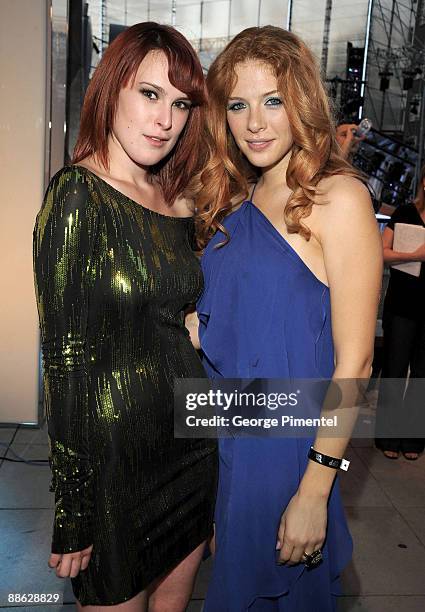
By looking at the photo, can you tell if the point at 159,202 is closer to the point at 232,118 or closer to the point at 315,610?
the point at 232,118

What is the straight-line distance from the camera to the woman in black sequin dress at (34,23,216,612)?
116 centimetres

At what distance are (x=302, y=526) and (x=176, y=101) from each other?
95 cm

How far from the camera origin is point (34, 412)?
357 centimetres

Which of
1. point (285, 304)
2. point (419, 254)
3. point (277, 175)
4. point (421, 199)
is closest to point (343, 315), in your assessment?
point (285, 304)

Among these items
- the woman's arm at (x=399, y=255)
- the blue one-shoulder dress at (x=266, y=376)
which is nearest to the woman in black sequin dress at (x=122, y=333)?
the blue one-shoulder dress at (x=266, y=376)

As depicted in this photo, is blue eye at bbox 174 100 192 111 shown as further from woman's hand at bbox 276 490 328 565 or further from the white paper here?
the white paper

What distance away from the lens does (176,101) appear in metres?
1.35

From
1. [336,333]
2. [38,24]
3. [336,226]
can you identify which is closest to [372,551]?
[336,333]

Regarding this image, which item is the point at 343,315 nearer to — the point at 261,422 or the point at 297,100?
the point at 261,422

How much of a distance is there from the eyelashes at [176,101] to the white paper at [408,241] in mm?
2247

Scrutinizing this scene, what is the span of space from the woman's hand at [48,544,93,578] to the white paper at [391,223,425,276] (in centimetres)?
266

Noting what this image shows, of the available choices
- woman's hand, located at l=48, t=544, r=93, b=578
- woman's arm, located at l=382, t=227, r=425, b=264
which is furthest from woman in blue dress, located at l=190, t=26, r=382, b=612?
woman's arm, located at l=382, t=227, r=425, b=264

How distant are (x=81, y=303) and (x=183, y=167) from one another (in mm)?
→ 575

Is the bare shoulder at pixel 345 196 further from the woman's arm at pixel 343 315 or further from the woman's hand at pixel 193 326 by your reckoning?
the woman's hand at pixel 193 326
